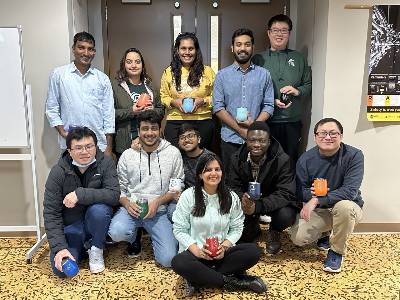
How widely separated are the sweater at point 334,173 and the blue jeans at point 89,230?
1.27 meters

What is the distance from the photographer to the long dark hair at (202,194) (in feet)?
7.95

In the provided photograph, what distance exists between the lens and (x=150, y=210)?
2.74 metres

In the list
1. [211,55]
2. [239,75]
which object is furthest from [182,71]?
[211,55]

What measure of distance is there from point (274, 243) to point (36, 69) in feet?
6.71

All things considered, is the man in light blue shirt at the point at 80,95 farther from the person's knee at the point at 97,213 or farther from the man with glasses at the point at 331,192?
the man with glasses at the point at 331,192

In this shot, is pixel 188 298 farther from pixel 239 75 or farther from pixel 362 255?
pixel 239 75

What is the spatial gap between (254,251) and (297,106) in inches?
49.6

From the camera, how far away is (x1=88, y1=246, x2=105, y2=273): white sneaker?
265 cm

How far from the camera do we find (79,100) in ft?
9.41

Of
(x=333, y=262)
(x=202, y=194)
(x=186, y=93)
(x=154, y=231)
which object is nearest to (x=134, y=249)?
(x=154, y=231)

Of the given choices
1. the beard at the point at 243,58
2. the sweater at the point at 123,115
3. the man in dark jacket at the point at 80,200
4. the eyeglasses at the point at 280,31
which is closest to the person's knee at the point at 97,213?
the man in dark jacket at the point at 80,200

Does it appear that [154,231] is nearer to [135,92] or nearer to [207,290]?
[207,290]

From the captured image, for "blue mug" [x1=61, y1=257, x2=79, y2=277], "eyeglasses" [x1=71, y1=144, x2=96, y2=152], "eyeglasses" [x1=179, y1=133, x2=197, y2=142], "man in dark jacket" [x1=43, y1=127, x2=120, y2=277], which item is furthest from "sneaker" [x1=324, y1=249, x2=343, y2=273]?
"eyeglasses" [x1=71, y1=144, x2=96, y2=152]

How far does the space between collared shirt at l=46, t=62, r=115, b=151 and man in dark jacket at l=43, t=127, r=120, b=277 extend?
309 mm
